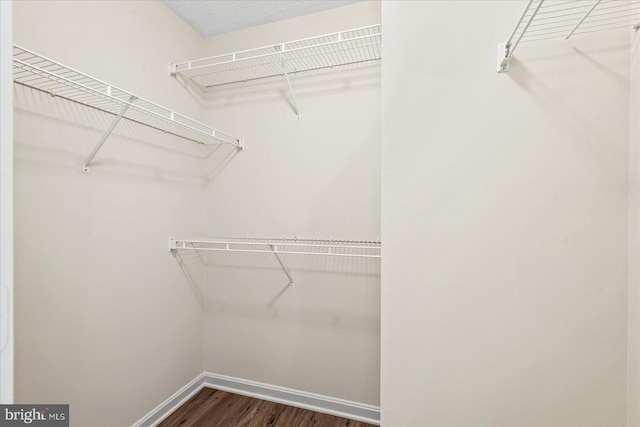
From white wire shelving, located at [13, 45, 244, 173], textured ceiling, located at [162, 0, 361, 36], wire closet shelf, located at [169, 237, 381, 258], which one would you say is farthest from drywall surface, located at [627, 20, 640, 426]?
white wire shelving, located at [13, 45, 244, 173]

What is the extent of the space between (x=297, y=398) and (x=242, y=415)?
0.34 m

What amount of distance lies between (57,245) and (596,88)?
2077 mm

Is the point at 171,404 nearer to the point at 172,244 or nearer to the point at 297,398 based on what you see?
the point at 297,398

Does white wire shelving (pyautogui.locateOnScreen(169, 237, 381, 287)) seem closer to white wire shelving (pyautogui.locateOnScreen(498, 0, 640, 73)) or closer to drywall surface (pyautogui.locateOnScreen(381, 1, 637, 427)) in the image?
drywall surface (pyautogui.locateOnScreen(381, 1, 637, 427))

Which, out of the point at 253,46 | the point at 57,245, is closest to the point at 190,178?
the point at 57,245

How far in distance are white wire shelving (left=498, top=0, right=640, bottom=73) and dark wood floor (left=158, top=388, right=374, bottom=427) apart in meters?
1.95

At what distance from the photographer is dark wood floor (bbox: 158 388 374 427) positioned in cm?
170

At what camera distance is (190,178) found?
77.0 inches

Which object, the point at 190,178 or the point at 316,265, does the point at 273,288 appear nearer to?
the point at 316,265

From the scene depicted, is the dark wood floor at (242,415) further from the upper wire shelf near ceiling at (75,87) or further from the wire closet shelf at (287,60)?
the wire closet shelf at (287,60)

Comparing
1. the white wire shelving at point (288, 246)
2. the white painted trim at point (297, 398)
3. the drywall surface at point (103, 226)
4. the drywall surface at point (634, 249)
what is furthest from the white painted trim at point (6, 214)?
the white painted trim at point (297, 398)

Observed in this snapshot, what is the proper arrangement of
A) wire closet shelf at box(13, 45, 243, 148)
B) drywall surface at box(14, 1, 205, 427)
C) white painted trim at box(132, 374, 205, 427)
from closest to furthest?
wire closet shelf at box(13, 45, 243, 148) < drywall surface at box(14, 1, 205, 427) < white painted trim at box(132, 374, 205, 427)

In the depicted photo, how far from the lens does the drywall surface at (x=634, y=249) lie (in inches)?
35.2

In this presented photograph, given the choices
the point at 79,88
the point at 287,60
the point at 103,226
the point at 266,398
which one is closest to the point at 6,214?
the point at 79,88
